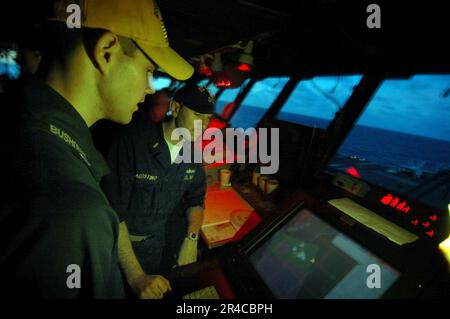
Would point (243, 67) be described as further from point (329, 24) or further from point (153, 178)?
point (153, 178)

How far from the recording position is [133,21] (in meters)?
0.85

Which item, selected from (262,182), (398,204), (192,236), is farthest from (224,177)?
(398,204)

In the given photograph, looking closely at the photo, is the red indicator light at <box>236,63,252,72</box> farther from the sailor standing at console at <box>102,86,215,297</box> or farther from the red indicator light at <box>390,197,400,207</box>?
the red indicator light at <box>390,197,400,207</box>

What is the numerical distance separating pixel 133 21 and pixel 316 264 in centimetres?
136

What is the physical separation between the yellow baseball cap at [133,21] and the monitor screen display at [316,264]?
1066 mm

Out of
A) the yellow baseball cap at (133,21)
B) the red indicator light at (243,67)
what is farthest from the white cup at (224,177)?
the yellow baseball cap at (133,21)

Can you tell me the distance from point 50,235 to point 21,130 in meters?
0.34

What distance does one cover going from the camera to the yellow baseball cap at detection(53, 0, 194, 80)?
0.79 m

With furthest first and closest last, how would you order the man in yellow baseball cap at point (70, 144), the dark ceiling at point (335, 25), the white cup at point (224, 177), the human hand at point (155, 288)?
the white cup at point (224, 177)
the dark ceiling at point (335, 25)
the human hand at point (155, 288)
the man in yellow baseball cap at point (70, 144)

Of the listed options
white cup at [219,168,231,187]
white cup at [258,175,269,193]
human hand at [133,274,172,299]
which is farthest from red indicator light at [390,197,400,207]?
white cup at [219,168,231,187]

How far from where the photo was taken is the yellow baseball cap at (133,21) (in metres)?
0.79

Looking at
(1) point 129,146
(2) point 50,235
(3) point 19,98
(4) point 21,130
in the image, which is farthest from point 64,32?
(1) point 129,146

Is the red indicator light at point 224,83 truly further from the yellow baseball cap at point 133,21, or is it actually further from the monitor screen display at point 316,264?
the monitor screen display at point 316,264

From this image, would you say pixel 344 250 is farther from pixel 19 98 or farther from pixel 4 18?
pixel 4 18
